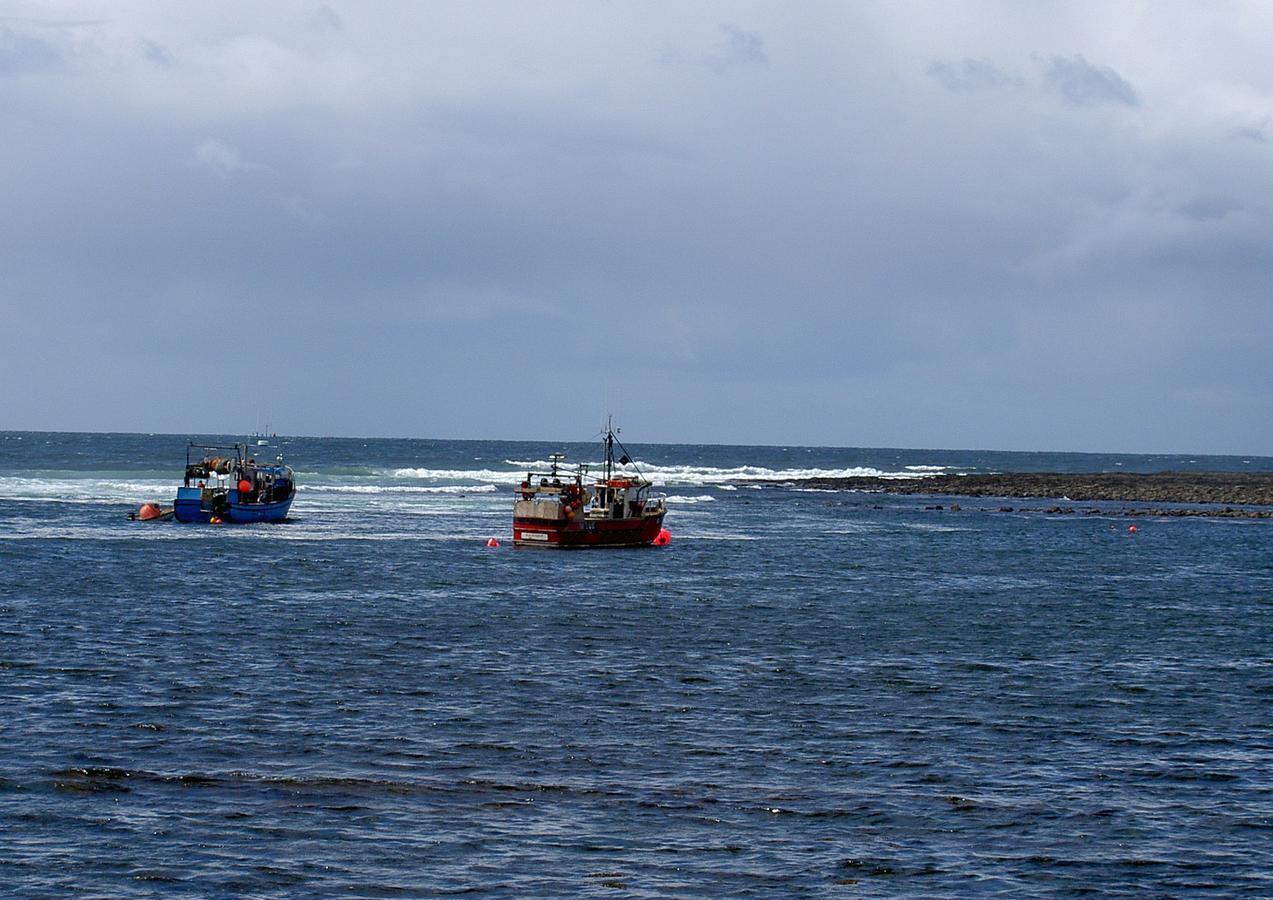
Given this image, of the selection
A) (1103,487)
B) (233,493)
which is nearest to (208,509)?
(233,493)

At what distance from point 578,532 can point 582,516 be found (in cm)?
73

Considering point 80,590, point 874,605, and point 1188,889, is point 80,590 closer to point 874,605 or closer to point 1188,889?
point 874,605

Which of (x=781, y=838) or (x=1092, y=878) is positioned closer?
(x=1092, y=878)

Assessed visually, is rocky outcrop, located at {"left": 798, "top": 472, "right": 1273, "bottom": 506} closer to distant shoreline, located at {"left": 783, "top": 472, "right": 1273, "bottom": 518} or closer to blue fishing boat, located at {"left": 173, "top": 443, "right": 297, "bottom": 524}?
distant shoreline, located at {"left": 783, "top": 472, "right": 1273, "bottom": 518}

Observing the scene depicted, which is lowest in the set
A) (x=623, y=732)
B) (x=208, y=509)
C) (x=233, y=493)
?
(x=623, y=732)

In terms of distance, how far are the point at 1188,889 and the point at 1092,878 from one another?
1.07 metres

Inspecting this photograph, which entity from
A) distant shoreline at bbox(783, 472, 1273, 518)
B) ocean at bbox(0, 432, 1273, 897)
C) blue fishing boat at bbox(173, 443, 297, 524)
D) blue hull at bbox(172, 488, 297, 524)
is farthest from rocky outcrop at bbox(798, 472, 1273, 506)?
ocean at bbox(0, 432, 1273, 897)

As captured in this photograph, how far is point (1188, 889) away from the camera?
16.4 metres

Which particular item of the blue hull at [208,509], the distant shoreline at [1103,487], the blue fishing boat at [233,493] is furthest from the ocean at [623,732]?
the distant shoreline at [1103,487]

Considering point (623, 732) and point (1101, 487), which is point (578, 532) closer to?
point (623, 732)

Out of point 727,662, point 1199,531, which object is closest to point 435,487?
point 1199,531

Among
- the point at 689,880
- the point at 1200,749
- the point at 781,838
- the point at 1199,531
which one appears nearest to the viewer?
the point at 689,880

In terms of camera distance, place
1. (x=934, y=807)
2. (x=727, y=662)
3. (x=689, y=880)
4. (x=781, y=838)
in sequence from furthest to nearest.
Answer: (x=727, y=662), (x=934, y=807), (x=781, y=838), (x=689, y=880)

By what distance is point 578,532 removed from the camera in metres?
61.1
